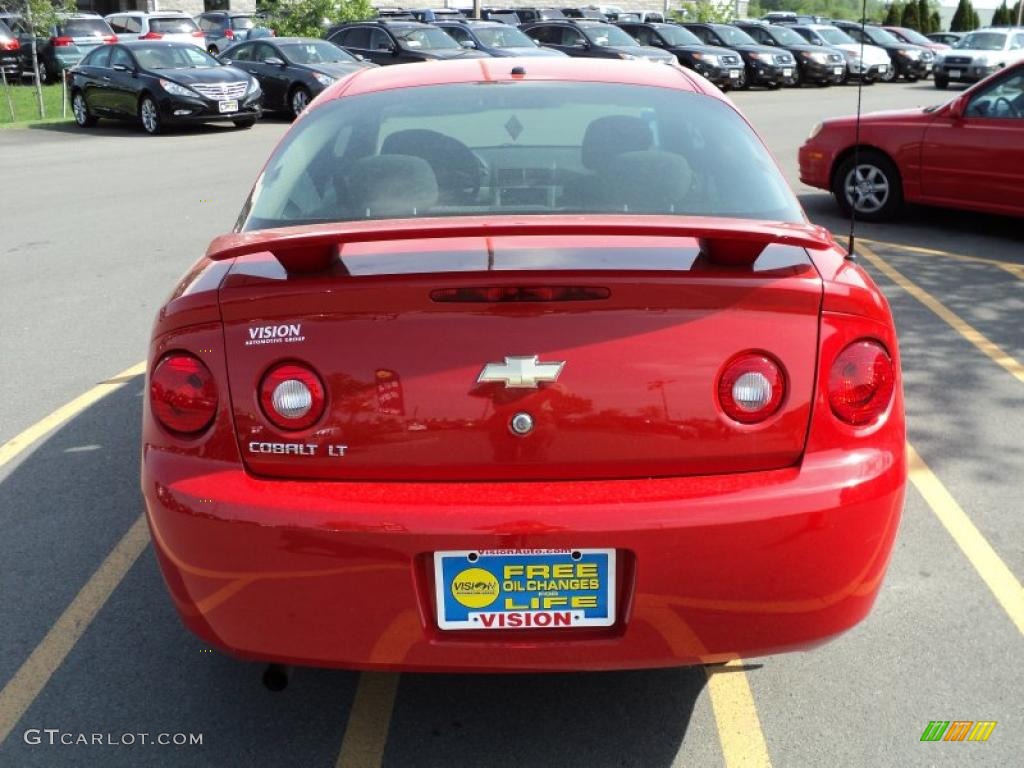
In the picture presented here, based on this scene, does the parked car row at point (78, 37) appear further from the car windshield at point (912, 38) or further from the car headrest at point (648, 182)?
the car headrest at point (648, 182)

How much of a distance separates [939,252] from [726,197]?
634cm

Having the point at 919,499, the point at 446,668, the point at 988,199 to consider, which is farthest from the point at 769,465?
the point at 988,199

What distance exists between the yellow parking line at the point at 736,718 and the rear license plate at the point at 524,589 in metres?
0.60

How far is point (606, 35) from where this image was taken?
28109mm

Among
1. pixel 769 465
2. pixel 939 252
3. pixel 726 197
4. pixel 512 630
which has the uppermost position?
pixel 726 197

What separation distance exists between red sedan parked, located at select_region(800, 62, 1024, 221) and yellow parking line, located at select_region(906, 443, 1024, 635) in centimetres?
471

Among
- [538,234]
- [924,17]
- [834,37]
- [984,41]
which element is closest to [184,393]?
[538,234]

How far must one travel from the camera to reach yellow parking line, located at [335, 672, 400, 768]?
292 centimetres

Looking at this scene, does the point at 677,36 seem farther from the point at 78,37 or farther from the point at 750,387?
the point at 750,387

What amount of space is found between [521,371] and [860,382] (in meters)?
0.82

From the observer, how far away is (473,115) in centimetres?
385

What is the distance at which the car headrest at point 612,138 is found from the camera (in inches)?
143

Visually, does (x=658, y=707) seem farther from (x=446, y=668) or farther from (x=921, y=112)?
(x=921, y=112)

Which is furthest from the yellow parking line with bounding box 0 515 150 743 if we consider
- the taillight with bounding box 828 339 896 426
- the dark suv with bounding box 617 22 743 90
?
the dark suv with bounding box 617 22 743 90
